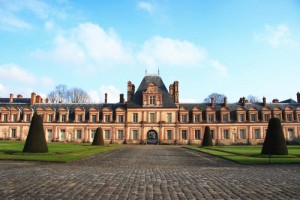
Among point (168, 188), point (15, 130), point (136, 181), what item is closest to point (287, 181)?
point (168, 188)

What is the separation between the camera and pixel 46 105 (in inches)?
2020

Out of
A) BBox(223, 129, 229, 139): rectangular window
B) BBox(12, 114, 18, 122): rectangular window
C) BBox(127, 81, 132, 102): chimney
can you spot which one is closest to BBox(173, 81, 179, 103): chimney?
BBox(127, 81, 132, 102): chimney

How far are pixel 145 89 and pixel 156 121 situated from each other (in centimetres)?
556

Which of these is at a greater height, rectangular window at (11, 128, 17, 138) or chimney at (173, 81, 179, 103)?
chimney at (173, 81, 179, 103)

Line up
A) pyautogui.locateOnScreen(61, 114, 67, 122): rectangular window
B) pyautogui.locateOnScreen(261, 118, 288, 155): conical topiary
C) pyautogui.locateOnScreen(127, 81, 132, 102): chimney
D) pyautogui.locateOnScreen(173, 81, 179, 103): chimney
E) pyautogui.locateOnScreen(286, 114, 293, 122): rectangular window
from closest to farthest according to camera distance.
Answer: pyautogui.locateOnScreen(261, 118, 288, 155): conical topiary → pyautogui.locateOnScreen(286, 114, 293, 122): rectangular window → pyautogui.locateOnScreen(61, 114, 67, 122): rectangular window → pyautogui.locateOnScreen(127, 81, 132, 102): chimney → pyautogui.locateOnScreen(173, 81, 179, 103): chimney

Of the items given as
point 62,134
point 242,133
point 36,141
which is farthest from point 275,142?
point 62,134

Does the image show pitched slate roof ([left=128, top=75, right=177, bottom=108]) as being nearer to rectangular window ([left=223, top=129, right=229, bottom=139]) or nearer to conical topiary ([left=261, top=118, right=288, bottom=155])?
rectangular window ([left=223, top=129, right=229, bottom=139])

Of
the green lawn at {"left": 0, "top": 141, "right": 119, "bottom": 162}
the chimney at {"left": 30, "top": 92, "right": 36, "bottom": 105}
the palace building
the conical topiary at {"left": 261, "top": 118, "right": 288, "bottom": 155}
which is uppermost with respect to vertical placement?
the chimney at {"left": 30, "top": 92, "right": 36, "bottom": 105}

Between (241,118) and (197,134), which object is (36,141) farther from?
(241,118)

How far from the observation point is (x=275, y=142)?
67.2 ft

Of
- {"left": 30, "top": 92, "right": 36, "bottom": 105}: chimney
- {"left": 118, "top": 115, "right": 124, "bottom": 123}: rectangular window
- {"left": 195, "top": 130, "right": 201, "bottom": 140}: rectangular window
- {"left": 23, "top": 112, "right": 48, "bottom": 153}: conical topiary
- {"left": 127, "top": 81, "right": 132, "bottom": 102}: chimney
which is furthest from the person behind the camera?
{"left": 30, "top": 92, "right": 36, "bottom": 105}: chimney

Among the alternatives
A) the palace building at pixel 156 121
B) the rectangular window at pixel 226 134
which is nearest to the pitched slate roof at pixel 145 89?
the palace building at pixel 156 121

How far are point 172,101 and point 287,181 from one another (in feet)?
128

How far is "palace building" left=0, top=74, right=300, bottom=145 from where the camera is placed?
47.3 m
